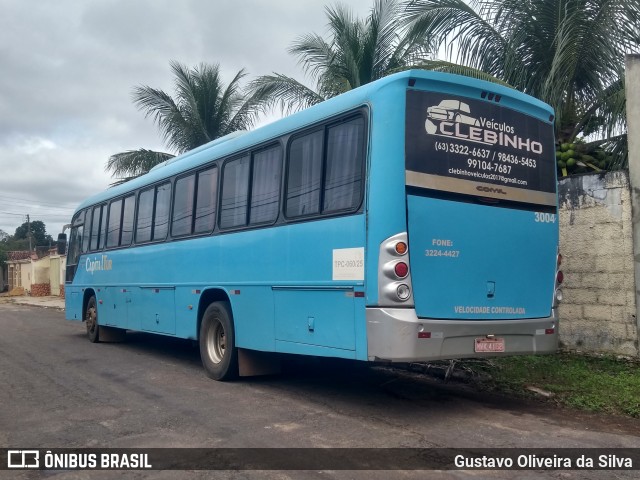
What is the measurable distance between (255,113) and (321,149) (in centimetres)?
1399

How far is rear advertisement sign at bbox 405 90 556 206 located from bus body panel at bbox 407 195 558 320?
0.22 m

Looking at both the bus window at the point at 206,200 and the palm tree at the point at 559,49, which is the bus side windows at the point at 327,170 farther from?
the palm tree at the point at 559,49

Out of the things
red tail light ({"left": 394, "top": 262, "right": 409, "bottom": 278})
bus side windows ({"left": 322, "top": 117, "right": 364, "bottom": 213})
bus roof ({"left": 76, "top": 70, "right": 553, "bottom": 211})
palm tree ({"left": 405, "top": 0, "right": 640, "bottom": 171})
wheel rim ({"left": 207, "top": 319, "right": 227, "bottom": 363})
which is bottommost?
wheel rim ({"left": 207, "top": 319, "right": 227, "bottom": 363})

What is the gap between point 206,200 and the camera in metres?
9.59

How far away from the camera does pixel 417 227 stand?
20.7 feet

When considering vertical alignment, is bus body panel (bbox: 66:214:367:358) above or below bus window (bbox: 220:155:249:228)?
below

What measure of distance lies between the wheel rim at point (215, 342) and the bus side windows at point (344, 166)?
3.03 m

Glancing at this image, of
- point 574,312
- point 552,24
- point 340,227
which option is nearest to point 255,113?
point 552,24

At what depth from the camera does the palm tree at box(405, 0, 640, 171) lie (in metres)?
10.5

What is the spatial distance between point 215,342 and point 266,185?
2493 mm

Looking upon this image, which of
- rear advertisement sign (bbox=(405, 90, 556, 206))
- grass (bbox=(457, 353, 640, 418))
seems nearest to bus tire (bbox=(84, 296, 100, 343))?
grass (bbox=(457, 353, 640, 418))

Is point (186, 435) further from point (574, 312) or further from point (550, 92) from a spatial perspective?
point (550, 92)

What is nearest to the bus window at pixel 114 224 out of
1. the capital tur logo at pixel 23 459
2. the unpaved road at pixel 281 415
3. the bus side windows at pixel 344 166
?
the unpaved road at pixel 281 415

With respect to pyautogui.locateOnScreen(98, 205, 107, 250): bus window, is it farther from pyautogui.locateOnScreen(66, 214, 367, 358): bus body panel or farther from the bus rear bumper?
the bus rear bumper
